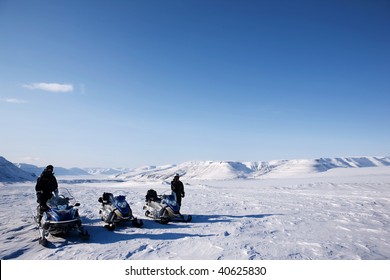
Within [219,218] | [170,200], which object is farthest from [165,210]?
[219,218]

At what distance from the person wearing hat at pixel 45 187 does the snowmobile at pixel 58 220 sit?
2.27ft

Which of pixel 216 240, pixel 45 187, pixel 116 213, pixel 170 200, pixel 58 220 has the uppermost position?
pixel 45 187

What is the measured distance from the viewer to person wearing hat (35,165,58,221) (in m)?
9.08

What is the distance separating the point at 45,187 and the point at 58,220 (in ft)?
7.01

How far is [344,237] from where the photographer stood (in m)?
9.15

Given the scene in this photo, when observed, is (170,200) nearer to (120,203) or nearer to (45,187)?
(120,203)

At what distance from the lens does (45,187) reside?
368 inches

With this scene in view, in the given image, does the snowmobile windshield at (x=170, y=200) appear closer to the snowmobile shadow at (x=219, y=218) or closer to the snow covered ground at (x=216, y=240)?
the snow covered ground at (x=216, y=240)

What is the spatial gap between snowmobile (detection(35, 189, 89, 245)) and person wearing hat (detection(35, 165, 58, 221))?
2.27ft

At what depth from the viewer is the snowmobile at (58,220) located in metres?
7.79

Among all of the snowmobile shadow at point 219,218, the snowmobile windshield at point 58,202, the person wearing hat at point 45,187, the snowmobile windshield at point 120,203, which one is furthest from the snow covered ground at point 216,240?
the person wearing hat at point 45,187

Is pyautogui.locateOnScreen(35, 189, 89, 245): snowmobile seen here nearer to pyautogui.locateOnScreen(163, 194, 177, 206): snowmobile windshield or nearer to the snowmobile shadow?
pyautogui.locateOnScreen(163, 194, 177, 206): snowmobile windshield
